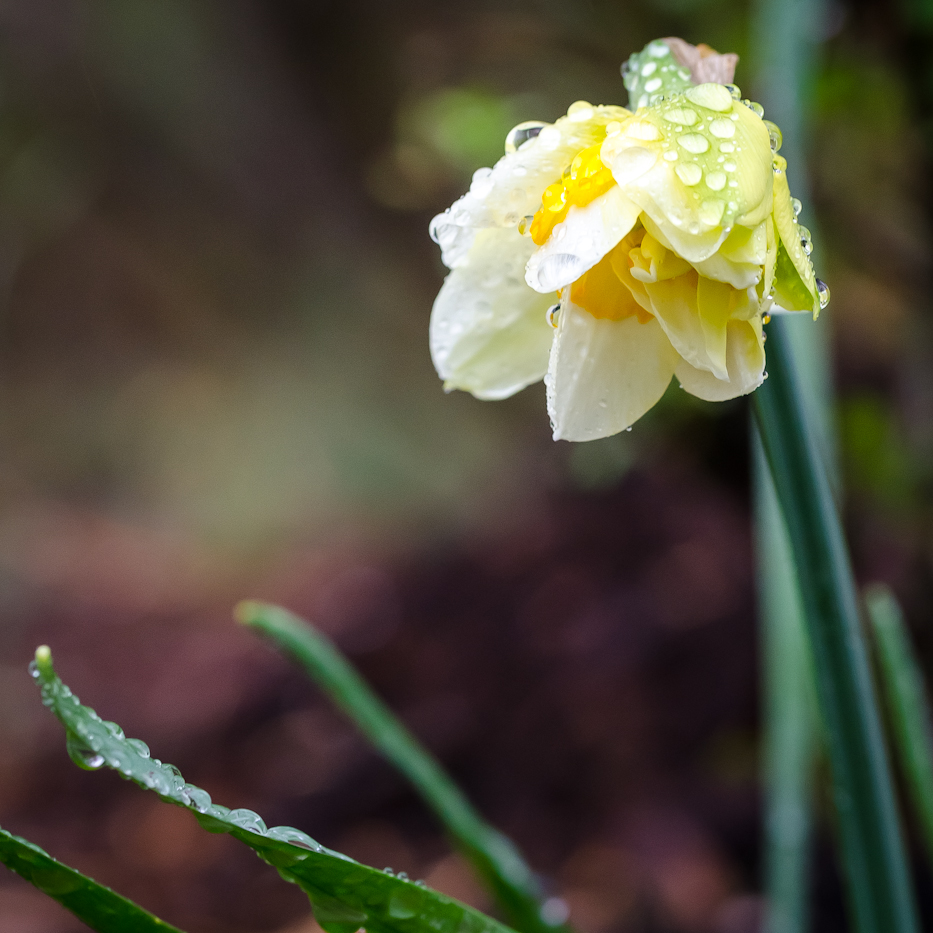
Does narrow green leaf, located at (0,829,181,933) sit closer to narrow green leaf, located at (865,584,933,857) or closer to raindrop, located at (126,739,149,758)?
raindrop, located at (126,739,149,758)

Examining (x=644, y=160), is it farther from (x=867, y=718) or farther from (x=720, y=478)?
(x=720, y=478)

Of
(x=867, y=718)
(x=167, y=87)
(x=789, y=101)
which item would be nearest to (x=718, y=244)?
(x=867, y=718)

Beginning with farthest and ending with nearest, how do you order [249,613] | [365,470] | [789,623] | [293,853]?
1. [365,470]
2. [789,623]
3. [249,613]
4. [293,853]

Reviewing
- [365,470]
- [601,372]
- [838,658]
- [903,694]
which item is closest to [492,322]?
[601,372]

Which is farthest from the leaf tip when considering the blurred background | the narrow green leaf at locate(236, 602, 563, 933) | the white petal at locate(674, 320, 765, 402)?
the blurred background

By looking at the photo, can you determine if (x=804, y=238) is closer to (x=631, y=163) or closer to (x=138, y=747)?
(x=631, y=163)
